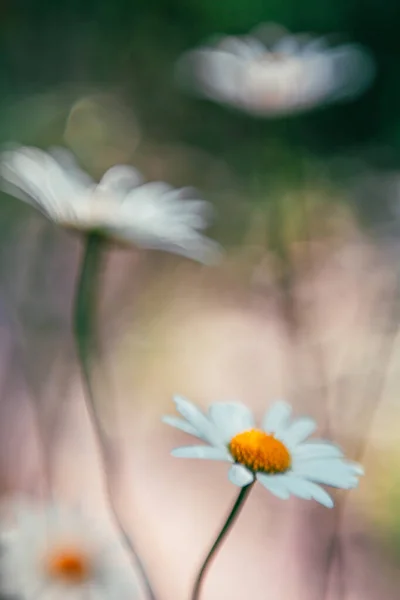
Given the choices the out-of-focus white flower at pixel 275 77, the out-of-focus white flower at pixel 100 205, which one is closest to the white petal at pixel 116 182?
the out-of-focus white flower at pixel 100 205

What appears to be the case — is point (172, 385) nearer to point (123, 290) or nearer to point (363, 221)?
point (123, 290)

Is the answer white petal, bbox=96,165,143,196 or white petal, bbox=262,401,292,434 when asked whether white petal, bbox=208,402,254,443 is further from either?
white petal, bbox=96,165,143,196

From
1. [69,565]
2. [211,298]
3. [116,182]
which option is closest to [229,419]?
[69,565]

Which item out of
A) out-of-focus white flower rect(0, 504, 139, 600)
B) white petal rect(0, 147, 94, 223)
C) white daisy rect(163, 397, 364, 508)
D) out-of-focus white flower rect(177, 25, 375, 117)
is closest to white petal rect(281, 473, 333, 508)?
white daisy rect(163, 397, 364, 508)

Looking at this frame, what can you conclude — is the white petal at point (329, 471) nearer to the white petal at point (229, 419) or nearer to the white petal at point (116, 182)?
the white petal at point (229, 419)

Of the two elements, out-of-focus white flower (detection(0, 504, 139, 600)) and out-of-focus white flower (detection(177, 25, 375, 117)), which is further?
out-of-focus white flower (detection(177, 25, 375, 117))

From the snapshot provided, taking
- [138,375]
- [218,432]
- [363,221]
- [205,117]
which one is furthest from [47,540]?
[205,117]
